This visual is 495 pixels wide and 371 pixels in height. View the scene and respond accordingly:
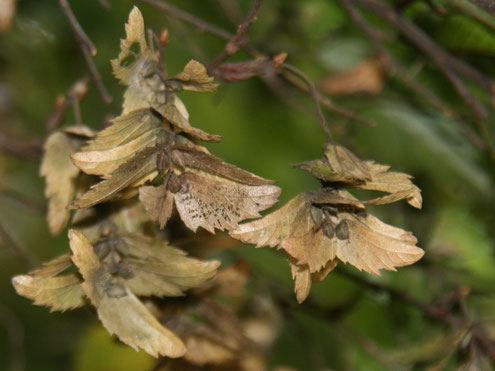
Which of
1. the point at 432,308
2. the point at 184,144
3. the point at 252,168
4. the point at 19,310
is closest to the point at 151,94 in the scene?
the point at 184,144

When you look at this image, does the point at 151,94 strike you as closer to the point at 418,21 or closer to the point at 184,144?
the point at 184,144

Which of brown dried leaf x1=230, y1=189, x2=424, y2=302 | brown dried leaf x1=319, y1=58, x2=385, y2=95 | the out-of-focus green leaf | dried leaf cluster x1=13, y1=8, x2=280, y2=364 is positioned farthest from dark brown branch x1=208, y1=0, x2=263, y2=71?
brown dried leaf x1=319, y1=58, x2=385, y2=95

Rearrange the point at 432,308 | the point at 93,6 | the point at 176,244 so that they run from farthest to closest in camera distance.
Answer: the point at 93,6
the point at 432,308
the point at 176,244

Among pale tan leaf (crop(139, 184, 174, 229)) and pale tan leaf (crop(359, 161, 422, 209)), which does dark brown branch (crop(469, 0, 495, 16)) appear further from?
pale tan leaf (crop(139, 184, 174, 229))

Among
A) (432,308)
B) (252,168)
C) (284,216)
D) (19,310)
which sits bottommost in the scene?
(19,310)

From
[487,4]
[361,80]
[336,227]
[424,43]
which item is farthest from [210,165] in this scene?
[361,80]

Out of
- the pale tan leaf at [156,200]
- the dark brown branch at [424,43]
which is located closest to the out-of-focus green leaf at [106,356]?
the pale tan leaf at [156,200]

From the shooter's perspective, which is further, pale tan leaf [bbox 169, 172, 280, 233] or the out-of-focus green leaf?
the out-of-focus green leaf

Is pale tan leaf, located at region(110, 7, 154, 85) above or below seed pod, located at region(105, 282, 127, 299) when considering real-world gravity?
above

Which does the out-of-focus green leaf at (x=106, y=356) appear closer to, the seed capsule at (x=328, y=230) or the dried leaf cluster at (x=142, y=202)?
the dried leaf cluster at (x=142, y=202)
